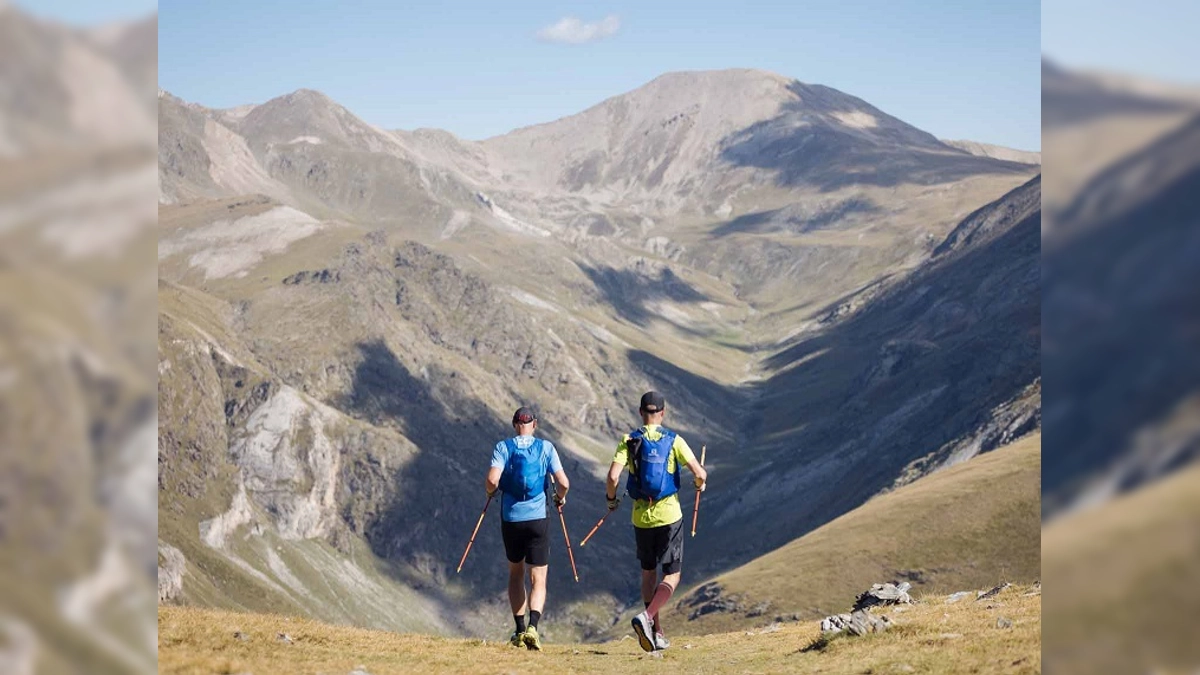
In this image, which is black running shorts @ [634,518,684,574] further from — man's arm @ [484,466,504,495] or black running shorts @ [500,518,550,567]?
man's arm @ [484,466,504,495]

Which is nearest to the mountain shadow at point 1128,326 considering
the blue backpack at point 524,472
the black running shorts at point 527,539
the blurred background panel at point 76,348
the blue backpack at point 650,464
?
the blurred background panel at point 76,348

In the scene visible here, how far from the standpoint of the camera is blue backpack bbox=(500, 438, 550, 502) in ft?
76.5

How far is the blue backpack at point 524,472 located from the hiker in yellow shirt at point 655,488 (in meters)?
1.33

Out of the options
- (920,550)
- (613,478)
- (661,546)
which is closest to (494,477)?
(613,478)

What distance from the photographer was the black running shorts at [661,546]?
2342cm

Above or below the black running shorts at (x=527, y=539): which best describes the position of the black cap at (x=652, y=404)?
above

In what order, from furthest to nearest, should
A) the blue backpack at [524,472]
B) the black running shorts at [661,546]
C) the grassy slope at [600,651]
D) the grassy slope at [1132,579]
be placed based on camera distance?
the black running shorts at [661,546]
the blue backpack at [524,472]
the grassy slope at [600,651]
the grassy slope at [1132,579]

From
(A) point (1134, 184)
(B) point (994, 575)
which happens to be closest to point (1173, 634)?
(A) point (1134, 184)

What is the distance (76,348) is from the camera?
10.7m

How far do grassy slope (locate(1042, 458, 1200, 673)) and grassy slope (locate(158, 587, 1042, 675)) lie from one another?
838 centimetres

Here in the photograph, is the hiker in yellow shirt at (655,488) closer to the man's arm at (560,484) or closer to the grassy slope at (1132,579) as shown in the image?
the man's arm at (560,484)

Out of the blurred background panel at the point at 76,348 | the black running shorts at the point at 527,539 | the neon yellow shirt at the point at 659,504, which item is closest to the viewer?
the blurred background panel at the point at 76,348

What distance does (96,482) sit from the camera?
10781mm

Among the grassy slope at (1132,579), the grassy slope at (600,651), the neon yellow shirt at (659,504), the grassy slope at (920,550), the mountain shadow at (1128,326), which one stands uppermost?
the mountain shadow at (1128,326)
